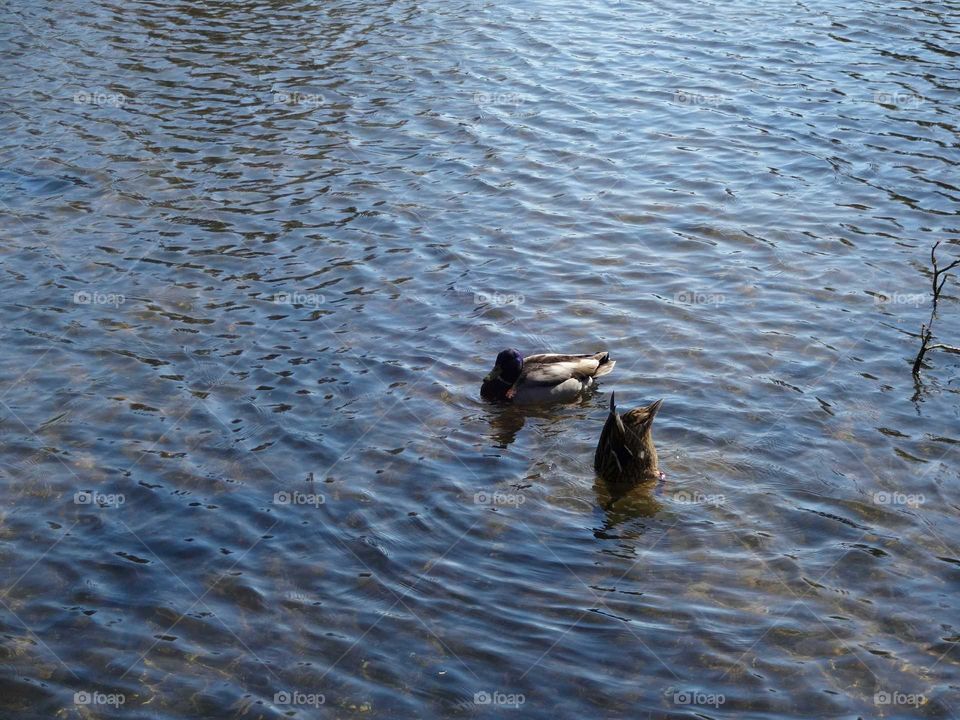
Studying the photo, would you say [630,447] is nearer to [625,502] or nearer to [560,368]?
[625,502]

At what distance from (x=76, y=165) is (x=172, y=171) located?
5.05 feet

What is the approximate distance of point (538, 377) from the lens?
10922 millimetres

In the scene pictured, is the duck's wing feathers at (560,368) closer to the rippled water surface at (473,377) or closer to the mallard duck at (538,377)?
the mallard duck at (538,377)

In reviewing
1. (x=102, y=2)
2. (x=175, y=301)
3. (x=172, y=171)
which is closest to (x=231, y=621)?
(x=175, y=301)

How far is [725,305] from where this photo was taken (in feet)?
41.1

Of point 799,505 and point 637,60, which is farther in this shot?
point 637,60

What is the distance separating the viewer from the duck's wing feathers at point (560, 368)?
35.9 feet

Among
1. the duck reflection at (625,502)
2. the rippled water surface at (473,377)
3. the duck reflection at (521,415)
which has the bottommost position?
the duck reflection at (521,415)

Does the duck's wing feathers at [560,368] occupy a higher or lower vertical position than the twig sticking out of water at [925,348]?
lower

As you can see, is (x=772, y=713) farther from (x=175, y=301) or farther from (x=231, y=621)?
(x=175, y=301)

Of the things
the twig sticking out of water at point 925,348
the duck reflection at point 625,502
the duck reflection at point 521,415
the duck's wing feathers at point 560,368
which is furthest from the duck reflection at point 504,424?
the twig sticking out of water at point 925,348

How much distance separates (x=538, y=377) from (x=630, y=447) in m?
1.78

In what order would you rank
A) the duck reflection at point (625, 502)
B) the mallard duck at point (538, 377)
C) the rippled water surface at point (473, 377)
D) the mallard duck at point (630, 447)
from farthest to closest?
the mallard duck at point (538, 377), the mallard duck at point (630, 447), the duck reflection at point (625, 502), the rippled water surface at point (473, 377)

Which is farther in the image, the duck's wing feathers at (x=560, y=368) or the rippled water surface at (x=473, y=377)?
the duck's wing feathers at (x=560, y=368)
